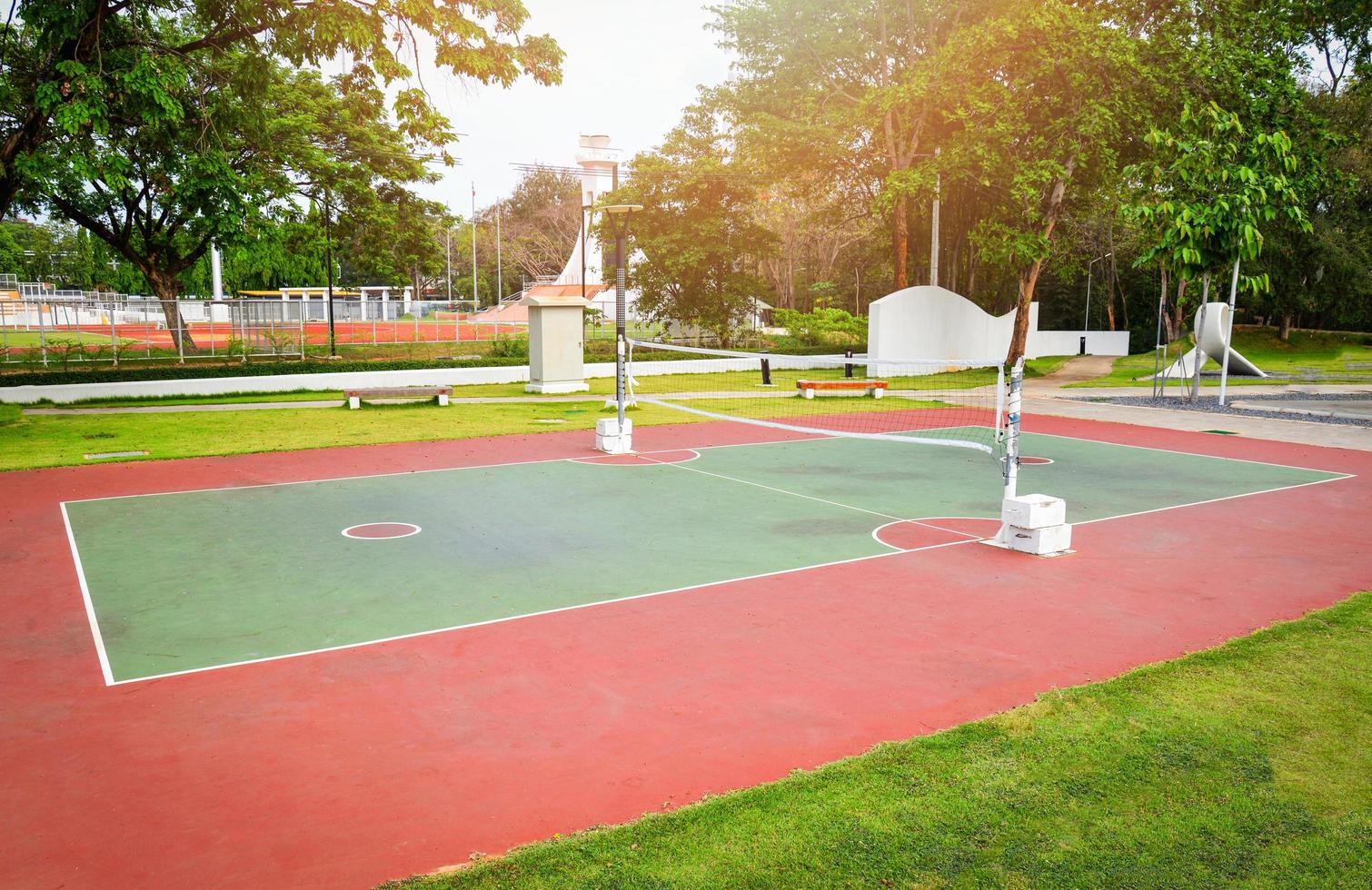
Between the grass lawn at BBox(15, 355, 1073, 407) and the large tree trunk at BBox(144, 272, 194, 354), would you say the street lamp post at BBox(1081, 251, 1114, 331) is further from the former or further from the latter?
the large tree trunk at BBox(144, 272, 194, 354)

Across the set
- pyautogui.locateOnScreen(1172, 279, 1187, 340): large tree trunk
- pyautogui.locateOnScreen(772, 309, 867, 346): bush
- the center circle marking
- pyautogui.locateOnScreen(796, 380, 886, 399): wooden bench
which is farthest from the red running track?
pyautogui.locateOnScreen(1172, 279, 1187, 340): large tree trunk

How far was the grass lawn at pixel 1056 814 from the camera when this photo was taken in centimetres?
405

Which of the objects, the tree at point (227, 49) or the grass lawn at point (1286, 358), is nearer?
the tree at point (227, 49)

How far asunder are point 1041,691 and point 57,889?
5575 mm

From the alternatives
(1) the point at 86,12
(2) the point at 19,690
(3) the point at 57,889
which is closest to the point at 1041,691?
(3) the point at 57,889

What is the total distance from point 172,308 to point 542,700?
27249 mm

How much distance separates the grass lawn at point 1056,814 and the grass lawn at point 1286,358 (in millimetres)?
28826

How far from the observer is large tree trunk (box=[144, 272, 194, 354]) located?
28.2 meters

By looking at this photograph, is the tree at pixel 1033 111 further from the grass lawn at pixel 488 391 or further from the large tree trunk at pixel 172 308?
the large tree trunk at pixel 172 308

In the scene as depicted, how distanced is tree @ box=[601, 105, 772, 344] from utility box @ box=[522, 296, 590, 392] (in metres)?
12.3

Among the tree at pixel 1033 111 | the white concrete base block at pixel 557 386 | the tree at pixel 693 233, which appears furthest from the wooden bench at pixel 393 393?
the tree at pixel 1033 111

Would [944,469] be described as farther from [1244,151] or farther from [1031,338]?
[1031,338]

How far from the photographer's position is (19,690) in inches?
246

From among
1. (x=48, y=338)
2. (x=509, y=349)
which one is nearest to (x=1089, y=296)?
(x=509, y=349)
